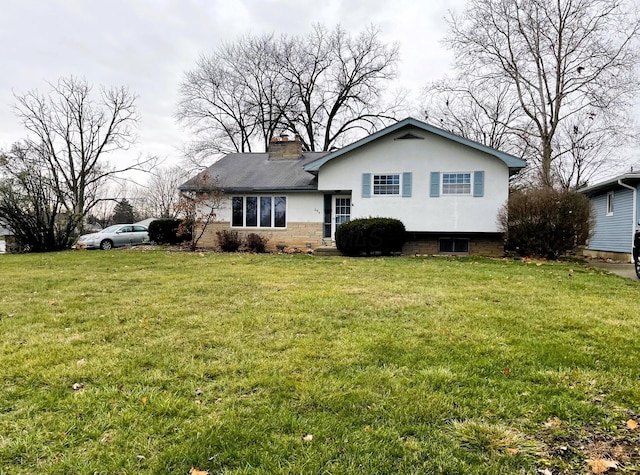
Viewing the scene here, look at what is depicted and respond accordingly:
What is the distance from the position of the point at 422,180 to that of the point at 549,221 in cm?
472

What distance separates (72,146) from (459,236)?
31415 mm

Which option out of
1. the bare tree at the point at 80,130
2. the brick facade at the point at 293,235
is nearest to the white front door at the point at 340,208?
the brick facade at the point at 293,235

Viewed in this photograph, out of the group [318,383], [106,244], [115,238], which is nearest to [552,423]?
[318,383]

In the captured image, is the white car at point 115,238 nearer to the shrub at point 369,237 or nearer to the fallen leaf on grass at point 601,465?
the shrub at point 369,237

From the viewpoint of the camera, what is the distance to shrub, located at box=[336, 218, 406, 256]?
13734 mm

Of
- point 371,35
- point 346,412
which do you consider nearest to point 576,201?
point 346,412

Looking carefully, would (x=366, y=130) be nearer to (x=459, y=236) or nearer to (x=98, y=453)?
(x=459, y=236)

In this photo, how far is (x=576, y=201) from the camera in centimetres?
1241

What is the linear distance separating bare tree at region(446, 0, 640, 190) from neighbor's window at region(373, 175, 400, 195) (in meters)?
9.57

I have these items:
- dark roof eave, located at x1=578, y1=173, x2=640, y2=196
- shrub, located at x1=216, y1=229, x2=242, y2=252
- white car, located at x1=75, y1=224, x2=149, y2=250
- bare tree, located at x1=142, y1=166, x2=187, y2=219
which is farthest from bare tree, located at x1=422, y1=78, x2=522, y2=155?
bare tree, located at x1=142, y1=166, x2=187, y2=219

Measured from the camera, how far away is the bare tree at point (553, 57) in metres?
20.7

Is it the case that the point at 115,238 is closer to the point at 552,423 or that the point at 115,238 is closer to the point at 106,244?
the point at 106,244

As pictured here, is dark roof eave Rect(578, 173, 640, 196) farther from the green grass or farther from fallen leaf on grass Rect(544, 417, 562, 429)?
fallen leaf on grass Rect(544, 417, 562, 429)

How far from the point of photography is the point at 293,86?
103 feet
